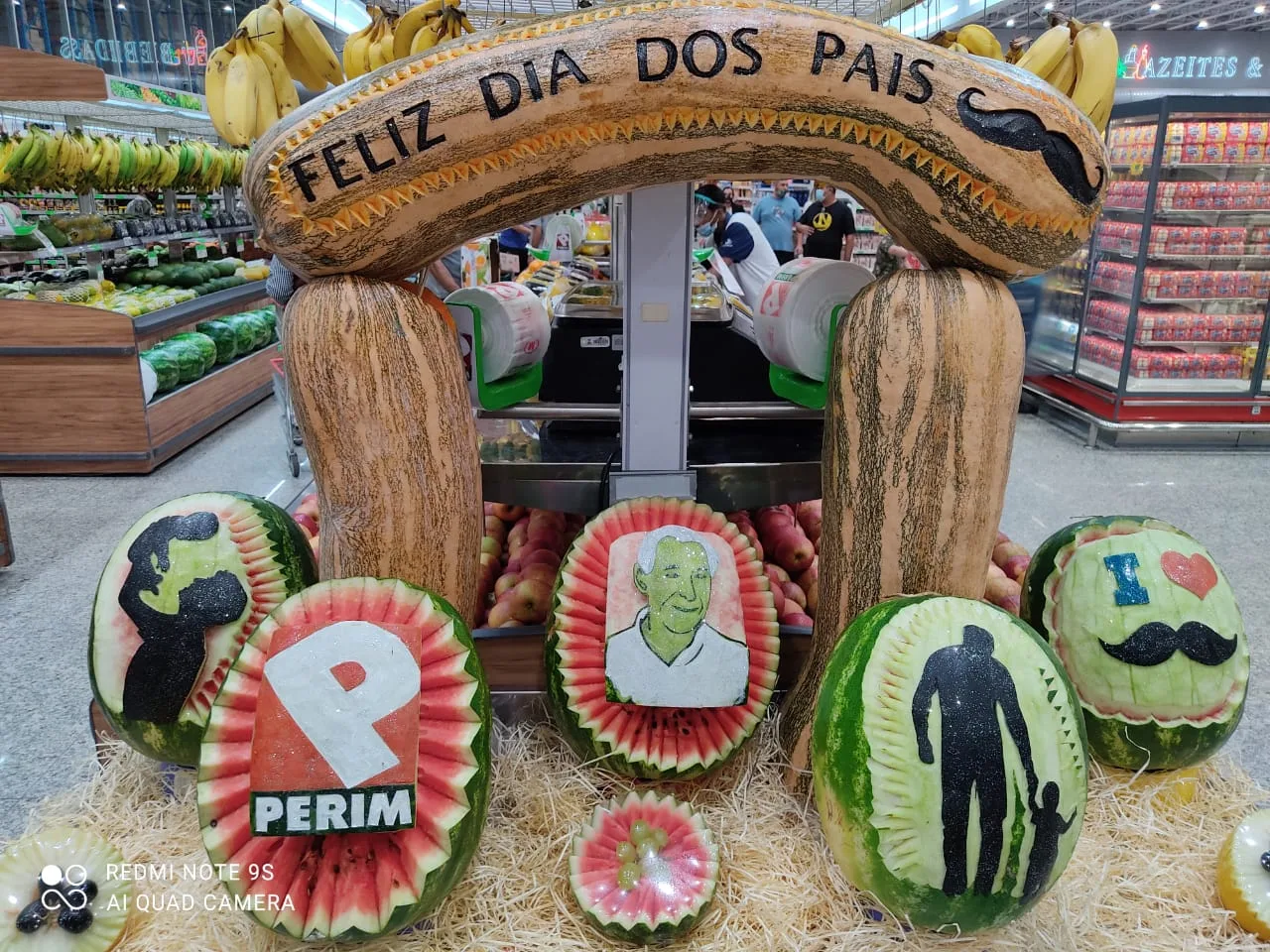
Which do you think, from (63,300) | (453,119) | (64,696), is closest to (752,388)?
(453,119)

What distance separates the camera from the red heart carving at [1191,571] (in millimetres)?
1413

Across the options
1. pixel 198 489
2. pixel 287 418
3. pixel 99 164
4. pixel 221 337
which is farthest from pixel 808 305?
pixel 99 164

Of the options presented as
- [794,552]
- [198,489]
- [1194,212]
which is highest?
[1194,212]

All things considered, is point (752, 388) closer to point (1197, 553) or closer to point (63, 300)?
point (1197, 553)

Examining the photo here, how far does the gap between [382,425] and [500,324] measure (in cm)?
47

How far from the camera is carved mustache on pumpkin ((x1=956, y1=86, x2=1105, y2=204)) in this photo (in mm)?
1307

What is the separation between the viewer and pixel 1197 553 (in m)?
1.47

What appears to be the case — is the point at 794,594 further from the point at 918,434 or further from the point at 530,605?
the point at 918,434

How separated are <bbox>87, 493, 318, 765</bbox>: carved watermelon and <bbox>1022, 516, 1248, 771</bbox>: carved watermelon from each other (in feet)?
4.24

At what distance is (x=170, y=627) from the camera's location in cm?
135

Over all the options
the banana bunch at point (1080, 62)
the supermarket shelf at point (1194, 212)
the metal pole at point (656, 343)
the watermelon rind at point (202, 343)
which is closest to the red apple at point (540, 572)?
the metal pole at point (656, 343)

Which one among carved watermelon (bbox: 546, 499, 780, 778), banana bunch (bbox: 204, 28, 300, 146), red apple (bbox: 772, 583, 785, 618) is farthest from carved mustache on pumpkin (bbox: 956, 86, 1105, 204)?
banana bunch (bbox: 204, 28, 300, 146)

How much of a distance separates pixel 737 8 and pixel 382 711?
1080 millimetres

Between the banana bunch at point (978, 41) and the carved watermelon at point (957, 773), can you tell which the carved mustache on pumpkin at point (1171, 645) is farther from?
the banana bunch at point (978, 41)
